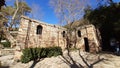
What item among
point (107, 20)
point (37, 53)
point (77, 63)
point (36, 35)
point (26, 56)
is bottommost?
point (77, 63)

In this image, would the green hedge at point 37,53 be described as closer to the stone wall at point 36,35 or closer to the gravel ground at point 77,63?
the gravel ground at point 77,63

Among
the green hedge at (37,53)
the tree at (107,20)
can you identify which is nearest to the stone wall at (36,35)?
the green hedge at (37,53)

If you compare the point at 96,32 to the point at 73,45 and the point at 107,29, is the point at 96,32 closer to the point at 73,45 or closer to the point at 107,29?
the point at 107,29

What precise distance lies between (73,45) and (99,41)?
13.4ft

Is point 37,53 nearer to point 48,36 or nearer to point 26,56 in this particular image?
point 26,56

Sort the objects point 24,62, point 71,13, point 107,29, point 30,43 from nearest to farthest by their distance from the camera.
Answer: point 24,62, point 30,43, point 107,29, point 71,13

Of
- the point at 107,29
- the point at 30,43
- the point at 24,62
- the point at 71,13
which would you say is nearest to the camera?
the point at 24,62

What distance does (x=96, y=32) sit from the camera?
18.0 meters

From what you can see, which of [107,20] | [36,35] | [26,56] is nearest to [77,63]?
[26,56]

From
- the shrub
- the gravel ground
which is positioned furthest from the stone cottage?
the gravel ground

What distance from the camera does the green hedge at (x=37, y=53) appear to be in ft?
41.4

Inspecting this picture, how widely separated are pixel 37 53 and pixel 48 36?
3.84 m

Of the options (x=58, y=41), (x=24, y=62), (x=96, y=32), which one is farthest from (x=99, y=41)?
(x=24, y=62)

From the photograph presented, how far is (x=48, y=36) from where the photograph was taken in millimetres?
16703
